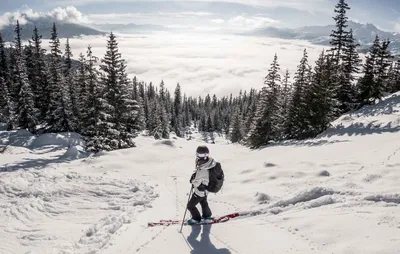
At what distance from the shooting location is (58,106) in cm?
4031

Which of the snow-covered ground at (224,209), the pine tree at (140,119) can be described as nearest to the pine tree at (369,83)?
the snow-covered ground at (224,209)

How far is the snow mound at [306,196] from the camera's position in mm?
8453

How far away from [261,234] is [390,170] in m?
5.29

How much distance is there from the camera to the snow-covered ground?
6.36 meters

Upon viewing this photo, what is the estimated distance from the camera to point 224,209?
9.41m

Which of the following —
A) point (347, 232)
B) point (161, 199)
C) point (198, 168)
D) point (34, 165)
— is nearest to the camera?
point (347, 232)

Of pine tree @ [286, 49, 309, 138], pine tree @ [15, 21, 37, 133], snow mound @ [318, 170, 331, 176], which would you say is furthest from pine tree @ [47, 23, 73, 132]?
snow mound @ [318, 170, 331, 176]

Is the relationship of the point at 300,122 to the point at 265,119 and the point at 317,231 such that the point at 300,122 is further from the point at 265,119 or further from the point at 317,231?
the point at 317,231

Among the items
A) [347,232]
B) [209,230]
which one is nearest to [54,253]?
[209,230]

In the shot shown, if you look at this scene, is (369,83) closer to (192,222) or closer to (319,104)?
(319,104)

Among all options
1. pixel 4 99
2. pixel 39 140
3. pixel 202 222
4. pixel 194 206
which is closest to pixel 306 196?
pixel 202 222

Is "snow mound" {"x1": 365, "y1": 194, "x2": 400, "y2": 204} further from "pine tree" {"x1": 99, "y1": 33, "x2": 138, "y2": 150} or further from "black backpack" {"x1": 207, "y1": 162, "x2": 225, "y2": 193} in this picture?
"pine tree" {"x1": 99, "y1": 33, "x2": 138, "y2": 150}

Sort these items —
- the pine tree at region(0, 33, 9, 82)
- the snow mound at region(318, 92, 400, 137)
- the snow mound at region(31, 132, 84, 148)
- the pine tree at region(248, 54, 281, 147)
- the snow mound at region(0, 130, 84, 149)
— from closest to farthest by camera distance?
the snow mound at region(318, 92, 400, 137) → the pine tree at region(248, 54, 281, 147) → the snow mound at region(0, 130, 84, 149) → the snow mound at region(31, 132, 84, 148) → the pine tree at region(0, 33, 9, 82)

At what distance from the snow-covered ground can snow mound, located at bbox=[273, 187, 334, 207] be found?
0.03 meters
